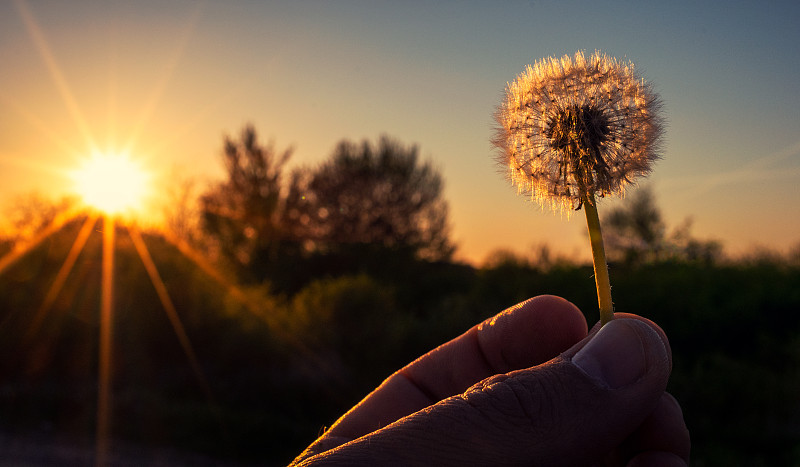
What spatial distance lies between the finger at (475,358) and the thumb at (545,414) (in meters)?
0.61

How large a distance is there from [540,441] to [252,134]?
117 feet

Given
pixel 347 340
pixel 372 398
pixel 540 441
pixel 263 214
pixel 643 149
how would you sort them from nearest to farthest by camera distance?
pixel 540 441 → pixel 643 149 → pixel 372 398 → pixel 347 340 → pixel 263 214

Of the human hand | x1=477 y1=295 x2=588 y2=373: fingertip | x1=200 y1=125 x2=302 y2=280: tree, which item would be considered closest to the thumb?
the human hand

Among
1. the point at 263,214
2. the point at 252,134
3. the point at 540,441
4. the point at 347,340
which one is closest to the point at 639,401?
the point at 540,441

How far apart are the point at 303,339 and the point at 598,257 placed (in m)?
11.9

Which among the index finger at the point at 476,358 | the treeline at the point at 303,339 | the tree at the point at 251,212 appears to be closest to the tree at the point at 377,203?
the tree at the point at 251,212

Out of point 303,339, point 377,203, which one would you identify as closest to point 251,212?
point 377,203

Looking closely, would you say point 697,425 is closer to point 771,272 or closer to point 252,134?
point 771,272

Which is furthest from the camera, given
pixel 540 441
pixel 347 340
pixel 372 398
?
pixel 347 340

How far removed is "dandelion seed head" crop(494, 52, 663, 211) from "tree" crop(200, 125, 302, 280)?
27.8 m

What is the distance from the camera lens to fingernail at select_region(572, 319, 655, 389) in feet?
6.56

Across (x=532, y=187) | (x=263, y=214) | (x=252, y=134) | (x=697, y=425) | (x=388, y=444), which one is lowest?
(x=697, y=425)

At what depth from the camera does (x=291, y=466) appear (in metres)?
1.99

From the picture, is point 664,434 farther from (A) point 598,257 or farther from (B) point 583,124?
(B) point 583,124
